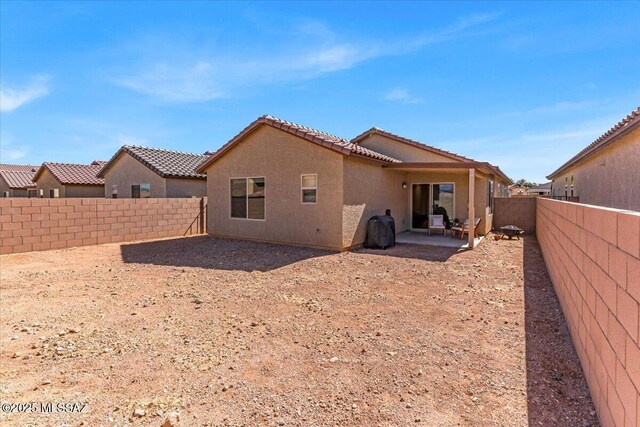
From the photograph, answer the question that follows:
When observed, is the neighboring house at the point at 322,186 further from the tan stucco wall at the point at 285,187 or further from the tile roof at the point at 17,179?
the tile roof at the point at 17,179

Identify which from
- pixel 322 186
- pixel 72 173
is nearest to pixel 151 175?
pixel 72 173

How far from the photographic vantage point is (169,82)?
1519 centimetres

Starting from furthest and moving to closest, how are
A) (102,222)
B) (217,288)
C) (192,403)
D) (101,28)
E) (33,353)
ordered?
(102,222)
(101,28)
(217,288)
(33,353)
(192,403)

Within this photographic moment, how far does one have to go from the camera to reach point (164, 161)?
20.9 m

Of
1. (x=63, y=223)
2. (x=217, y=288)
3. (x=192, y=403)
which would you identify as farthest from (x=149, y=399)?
(x=63, y=223)

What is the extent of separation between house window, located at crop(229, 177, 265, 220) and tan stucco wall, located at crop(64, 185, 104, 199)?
1719 cm

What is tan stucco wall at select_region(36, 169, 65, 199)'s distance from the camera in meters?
24.4

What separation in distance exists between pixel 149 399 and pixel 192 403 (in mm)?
421

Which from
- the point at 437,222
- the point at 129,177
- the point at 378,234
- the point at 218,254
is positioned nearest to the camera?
the point at 218,254

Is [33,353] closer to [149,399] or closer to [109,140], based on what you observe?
[149,399]

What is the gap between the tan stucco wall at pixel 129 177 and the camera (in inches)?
773

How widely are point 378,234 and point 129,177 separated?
55.2 feet

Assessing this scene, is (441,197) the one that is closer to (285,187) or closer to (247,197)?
(285,187)

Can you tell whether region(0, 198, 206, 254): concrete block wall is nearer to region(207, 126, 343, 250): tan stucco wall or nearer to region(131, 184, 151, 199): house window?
region(207, 126, 343, 250): tan stucco wall
